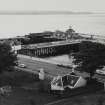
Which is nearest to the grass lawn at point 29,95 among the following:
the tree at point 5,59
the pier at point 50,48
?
the tree at point 5,59

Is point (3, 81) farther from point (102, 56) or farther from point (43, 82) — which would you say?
point (102, 56)

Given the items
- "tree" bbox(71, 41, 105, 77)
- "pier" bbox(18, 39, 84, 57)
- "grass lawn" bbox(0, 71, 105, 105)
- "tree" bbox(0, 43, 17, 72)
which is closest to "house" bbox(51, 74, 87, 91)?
"grass lawn" bbox(0, 71, 105, 105)

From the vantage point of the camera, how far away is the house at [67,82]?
83.6ft

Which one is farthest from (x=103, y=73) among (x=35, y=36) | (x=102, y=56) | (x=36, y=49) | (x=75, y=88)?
(x=35, y=36)

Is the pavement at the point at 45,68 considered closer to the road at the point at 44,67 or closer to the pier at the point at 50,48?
→ the road at the point at 44,67

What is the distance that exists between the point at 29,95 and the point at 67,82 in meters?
3.85

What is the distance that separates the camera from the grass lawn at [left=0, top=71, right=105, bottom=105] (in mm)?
23047

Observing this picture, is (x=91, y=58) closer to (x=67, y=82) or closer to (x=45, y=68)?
(x=67, y=82)

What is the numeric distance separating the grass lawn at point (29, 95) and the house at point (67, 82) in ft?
3.29

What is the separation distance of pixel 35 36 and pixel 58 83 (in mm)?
41470

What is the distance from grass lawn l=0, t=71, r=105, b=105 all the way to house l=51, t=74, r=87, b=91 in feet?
3.29

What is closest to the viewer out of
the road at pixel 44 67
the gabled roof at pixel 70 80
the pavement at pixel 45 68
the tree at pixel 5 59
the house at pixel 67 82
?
the house at pixel 67 82

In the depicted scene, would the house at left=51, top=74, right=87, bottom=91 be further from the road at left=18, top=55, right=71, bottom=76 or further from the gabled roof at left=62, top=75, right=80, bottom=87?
the road at left=18, top=55, right=71, bottom=76

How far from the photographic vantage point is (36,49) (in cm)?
5709
